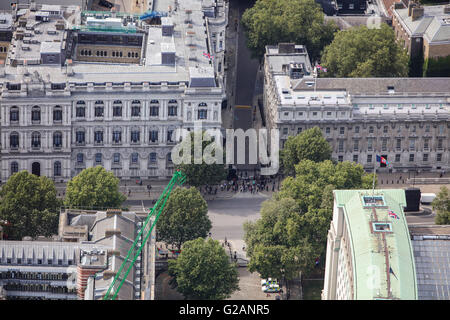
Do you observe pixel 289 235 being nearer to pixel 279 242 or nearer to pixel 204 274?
pixel 279 242

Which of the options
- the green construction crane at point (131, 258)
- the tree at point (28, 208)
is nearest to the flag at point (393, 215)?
the green construction crane at point (131, 258)

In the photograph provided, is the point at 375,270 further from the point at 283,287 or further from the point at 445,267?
the point at 283,287

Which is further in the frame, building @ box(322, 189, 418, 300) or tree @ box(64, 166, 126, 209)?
tree @ box(64, 166, 126, 209)

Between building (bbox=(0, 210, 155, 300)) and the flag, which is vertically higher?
the flag

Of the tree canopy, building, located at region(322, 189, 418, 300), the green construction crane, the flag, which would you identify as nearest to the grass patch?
the tree canopy

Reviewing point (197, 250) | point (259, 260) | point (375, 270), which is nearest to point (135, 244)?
point (197, 250)

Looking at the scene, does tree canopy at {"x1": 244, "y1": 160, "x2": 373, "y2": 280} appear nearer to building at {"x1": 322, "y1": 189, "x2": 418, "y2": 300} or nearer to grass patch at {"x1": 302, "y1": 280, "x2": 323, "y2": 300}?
grass patch at {"x1": 302, "y1": 280, "x2": 323, "y2": 300}

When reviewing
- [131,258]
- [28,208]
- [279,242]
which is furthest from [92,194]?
[279,242]

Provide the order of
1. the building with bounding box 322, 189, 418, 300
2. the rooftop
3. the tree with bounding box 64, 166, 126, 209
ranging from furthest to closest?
1. the tree with bounding box 64, 166, 126, 209
2. the building with bounding box 322, 189, 418, 300
3. the rooftop
